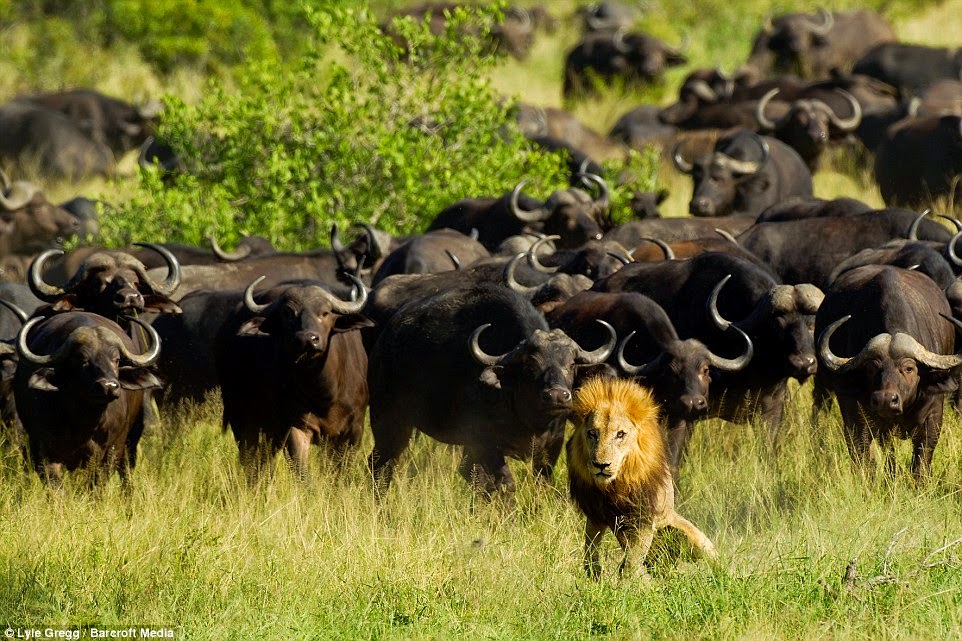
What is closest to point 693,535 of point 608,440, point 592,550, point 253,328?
point 592,550

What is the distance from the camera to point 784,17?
1185 inches

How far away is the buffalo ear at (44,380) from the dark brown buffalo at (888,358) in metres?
4.60

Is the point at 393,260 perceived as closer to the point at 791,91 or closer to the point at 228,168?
the point at 228,168

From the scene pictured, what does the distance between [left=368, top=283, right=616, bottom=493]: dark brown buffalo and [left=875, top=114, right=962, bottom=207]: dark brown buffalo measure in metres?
9.09

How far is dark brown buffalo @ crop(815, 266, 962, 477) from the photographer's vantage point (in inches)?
367

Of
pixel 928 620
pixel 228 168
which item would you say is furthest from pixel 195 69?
pixel 928 620

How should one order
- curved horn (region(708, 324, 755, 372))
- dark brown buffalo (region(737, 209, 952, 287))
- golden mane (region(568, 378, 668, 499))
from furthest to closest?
dark brown buffalo (region(737, 209, 952, 287)), curved horn (region(708, 324, 755, 372)), golden mane (region(568, 378, 668, 499))

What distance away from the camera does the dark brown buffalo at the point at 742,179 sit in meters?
17.4

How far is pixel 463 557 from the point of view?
8039 millimetres

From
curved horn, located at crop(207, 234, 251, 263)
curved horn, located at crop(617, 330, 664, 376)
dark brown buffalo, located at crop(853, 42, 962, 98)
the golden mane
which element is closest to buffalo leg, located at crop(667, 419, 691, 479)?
curved horn, located at crop(617, 330, 664, 376)

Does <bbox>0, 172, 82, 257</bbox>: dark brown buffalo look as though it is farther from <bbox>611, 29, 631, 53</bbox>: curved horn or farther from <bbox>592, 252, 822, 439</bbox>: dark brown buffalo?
<bbox>611, 29, 631, 53</bbox>: curved horn

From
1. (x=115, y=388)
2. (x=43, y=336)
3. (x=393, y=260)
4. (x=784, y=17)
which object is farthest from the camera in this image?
(x=784, y=17)

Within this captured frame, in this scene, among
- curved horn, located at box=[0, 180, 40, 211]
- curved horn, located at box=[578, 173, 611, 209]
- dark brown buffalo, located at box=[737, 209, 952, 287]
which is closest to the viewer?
dark brown buffalo, located at box=[737, 209, 952, 287]

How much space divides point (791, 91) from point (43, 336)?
55.2 feet
